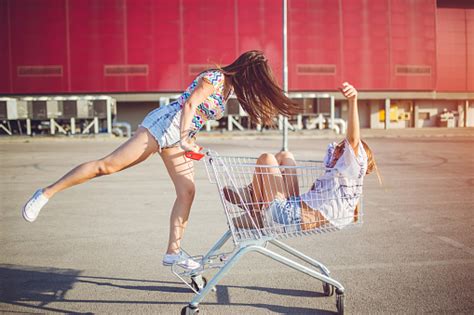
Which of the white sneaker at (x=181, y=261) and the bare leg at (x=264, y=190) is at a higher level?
the bare leg at (x=264, y=190)

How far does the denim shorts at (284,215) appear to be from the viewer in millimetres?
3785

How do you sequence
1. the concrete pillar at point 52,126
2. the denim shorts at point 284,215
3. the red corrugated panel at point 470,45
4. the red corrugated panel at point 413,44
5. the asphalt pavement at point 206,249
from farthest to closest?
the red corrugated panel at point 470,45, the red corrugated panel at point 413,44, the concrete pillar at point 52,126, the asphalt pavement at point 206,249, the denim shorts at point 284,215

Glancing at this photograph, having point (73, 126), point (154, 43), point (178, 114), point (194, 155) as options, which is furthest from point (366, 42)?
point (194, 155)

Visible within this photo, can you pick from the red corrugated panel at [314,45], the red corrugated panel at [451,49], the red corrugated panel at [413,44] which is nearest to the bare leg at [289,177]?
the red corrugated panel at [314,45]

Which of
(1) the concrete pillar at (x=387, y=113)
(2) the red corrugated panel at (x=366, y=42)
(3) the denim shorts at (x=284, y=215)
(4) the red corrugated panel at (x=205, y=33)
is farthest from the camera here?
(1) the concrete pillar at (x=387, y=113)

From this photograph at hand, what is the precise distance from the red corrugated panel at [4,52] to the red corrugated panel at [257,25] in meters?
16.0

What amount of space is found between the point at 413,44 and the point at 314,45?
8381 mm

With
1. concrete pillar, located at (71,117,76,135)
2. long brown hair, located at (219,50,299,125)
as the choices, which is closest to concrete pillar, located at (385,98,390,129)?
concrete pillar, located at (71,117,76,135)

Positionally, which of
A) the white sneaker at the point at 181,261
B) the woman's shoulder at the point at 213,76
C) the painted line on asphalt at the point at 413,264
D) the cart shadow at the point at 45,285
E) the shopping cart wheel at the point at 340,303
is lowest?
the painted line on asphalt at the point at 413,264

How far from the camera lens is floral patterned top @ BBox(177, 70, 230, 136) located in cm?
405

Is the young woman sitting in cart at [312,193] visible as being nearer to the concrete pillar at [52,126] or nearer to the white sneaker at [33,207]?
the white sneaker at [33,207]

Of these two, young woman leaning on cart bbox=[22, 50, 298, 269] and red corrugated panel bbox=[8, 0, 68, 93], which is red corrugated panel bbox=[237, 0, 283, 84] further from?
young woman leaning on cart bbox=[22, 50, 298, 269]

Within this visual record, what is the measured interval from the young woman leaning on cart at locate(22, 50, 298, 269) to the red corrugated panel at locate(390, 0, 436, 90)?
3892 cm

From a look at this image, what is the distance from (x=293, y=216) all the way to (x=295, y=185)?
1.02 feet
